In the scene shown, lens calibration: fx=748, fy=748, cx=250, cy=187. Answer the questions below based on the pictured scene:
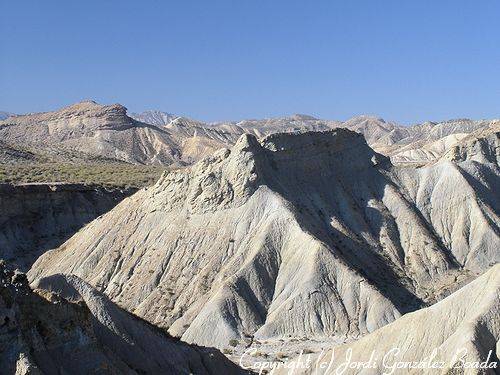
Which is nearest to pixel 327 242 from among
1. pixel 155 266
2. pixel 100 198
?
pixel 155 266

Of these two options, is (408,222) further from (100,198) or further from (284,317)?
(100,198)

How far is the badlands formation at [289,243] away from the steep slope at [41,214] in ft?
30.1

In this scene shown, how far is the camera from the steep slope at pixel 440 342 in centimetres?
2658

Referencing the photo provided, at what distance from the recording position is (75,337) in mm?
23422

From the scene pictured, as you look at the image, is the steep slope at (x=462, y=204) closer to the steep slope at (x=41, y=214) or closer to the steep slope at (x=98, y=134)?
the steep slope at (x=41, y=214)

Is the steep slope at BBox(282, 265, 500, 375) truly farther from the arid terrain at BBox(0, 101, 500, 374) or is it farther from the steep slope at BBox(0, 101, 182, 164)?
the steep slope at BBox(0, 101, 182, 164)

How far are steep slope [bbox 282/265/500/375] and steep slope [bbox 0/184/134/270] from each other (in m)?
42.4

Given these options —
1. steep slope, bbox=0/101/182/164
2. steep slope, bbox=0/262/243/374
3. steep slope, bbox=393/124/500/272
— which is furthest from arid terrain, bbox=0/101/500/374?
steep slope, bbox=0/101/182/164

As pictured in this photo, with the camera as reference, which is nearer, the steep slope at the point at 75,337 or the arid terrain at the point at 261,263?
the steep slope at the point at 75,337

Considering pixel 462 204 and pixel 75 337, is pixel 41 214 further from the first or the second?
pixel 75 337

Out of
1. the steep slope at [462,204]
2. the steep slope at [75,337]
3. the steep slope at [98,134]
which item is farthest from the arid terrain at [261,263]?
the steep slope at [98,134]

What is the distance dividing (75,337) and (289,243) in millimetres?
29472

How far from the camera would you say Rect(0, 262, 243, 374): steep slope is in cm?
2138

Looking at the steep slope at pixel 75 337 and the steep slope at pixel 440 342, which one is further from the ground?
the steep slope at pixel 75 337
